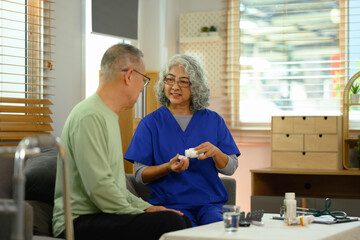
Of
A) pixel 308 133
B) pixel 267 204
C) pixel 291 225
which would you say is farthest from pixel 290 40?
pixel 291 225

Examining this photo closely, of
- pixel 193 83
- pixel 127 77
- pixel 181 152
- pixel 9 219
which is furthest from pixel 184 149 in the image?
pixel 9 219

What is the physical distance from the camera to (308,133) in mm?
3846

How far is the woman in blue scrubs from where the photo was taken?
2.67 meters

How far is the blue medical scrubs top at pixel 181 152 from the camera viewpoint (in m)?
2.70

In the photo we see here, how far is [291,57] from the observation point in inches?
176

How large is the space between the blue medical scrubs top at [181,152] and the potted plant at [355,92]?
55.7 inches

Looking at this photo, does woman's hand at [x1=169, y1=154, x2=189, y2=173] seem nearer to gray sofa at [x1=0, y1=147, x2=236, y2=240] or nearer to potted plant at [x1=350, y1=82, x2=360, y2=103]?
gray sofa at [x1=0, y1=147, x2=236, y2=240]

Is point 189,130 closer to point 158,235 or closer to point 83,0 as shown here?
point 158,235

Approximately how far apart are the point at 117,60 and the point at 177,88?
74 centimetres

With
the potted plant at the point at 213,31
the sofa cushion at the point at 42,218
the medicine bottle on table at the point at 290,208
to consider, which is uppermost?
the potted plant at the point at 213,31

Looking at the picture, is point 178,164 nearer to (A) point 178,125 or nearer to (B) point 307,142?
(A) point 178,125

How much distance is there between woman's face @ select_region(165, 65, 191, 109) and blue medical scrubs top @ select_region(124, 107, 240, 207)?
77 mm

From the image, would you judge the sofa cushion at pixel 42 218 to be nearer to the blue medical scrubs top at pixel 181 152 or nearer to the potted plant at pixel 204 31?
the blue medical scrubs top at pixel 181 152

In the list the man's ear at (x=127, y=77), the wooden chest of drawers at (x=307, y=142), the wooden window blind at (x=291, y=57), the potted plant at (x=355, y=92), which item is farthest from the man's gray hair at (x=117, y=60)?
the wooden window blind at (x=291, y=57)
